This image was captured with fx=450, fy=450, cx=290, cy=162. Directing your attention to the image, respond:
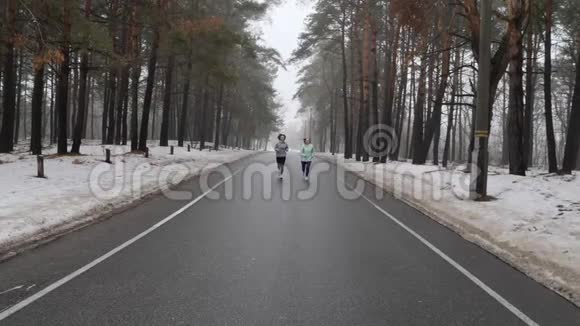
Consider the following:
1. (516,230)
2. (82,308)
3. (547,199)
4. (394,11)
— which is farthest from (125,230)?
(394,11)

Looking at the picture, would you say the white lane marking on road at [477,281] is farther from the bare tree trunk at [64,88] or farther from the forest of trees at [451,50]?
the bare tree trunk at [64,88]

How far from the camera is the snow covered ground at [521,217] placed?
→ 6.07m

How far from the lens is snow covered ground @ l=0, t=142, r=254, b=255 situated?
754cm

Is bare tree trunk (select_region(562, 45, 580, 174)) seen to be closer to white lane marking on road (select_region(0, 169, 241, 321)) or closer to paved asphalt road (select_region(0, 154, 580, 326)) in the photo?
paved asphalt road (select_region(0, 154, 580, 326))

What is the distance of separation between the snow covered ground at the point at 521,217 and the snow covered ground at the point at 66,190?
7172mm

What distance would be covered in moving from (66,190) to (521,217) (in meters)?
10.4

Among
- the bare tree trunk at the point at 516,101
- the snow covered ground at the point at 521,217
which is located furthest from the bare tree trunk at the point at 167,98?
the bare tree trunk at the point at 516,101

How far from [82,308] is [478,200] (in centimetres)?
973

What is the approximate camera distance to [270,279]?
5277mm

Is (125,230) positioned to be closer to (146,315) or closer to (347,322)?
(146,315)

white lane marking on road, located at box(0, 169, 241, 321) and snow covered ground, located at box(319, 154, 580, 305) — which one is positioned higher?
snow covered ground, located at box(319, 154, 580, 305)

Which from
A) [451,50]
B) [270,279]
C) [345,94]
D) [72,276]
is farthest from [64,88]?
[451,50]

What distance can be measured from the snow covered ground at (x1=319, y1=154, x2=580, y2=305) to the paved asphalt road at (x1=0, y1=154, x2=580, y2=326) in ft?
1.19

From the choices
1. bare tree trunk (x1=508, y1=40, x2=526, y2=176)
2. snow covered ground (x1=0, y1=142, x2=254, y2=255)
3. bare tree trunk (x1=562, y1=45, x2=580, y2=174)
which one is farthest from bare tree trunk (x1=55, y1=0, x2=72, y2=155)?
bare tree trunk (x1=562, y1=45, x2=580, y2=174)
